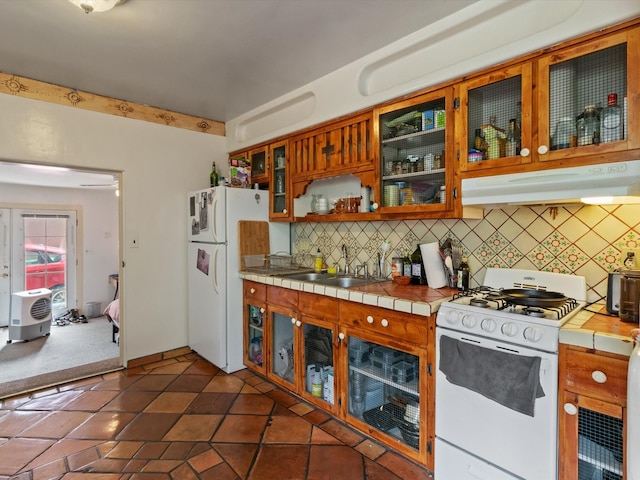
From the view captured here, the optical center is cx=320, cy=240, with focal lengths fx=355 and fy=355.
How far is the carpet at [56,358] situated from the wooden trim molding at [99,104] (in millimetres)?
2418

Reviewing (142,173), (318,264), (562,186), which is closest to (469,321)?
(562,186)

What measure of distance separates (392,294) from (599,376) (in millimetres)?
1015

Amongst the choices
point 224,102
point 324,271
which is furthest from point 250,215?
point 224,102

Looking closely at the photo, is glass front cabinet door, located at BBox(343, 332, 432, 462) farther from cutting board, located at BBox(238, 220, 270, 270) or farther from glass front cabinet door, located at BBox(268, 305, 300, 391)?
cutting board, located at BBox(238, 220, 270, 270)

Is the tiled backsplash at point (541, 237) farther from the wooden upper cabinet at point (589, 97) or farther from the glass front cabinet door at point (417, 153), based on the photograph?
the wooden upper cabinet at point (589, 97)

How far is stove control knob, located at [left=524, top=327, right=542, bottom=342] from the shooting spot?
1.50 metres

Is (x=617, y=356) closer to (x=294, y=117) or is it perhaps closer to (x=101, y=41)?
(x=294, y=117)

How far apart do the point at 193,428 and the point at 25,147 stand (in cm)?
257

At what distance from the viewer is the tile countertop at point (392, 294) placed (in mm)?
1895

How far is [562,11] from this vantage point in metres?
1.69

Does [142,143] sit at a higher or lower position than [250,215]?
higher

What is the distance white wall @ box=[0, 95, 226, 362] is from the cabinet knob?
11.1 ft

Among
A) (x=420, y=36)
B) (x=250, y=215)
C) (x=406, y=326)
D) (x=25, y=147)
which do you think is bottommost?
(x=406, y=326)

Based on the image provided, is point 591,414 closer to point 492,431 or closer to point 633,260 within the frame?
point 492,431
